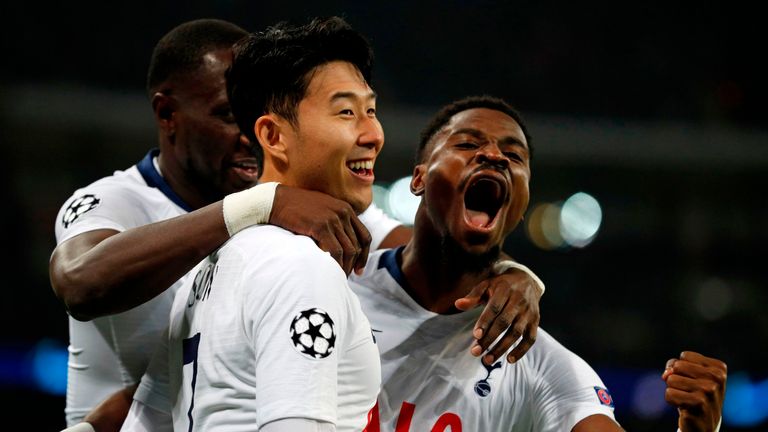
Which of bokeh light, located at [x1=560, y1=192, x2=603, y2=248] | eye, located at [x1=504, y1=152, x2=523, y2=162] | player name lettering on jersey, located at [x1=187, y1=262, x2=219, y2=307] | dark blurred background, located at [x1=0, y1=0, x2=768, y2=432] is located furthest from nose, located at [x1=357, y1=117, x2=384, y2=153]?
bokeh light, located at [x1=560, y1=192, x2=603, y2=248]

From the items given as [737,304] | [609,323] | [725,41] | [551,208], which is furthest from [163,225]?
[725,41]

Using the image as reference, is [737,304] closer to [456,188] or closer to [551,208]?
[551,208]

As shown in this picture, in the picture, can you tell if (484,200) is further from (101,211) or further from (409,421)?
(101,211)

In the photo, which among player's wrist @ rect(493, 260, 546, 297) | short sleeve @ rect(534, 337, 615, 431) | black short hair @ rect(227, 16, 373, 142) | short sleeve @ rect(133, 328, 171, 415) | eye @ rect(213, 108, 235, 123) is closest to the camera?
black short hair @ rect(227, 16, 373, 142)

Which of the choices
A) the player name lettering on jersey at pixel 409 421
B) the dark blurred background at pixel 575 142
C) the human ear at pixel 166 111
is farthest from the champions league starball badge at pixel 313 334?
the dark blurred background at pixel 575 142

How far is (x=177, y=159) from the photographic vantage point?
290 centimetres

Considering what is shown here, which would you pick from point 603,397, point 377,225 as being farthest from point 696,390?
point 377,225

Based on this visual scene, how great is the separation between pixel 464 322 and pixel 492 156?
454 millimetres

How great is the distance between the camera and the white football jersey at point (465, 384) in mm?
2340

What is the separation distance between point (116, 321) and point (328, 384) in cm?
132

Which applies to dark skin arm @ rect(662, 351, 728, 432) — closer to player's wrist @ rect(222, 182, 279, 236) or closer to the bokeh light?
player's wrist @ rect(222, 182, 279, 236)

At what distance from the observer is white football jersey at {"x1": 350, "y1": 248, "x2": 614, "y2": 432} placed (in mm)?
2340

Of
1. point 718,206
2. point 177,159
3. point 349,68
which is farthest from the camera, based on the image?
point 718,206

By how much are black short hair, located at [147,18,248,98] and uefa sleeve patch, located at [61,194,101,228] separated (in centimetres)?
56
